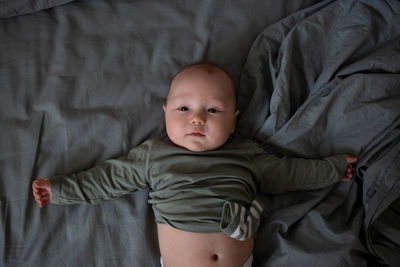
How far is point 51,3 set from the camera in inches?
50.8

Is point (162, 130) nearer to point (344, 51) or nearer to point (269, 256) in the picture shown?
point (269, 256)

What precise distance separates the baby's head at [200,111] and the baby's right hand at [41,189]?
43 centimetres

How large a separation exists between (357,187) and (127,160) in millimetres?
812

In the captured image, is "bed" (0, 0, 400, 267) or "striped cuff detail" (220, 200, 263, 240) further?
"bed" (0, 0, 400, 267)

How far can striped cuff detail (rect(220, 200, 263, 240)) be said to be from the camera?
1.02 m

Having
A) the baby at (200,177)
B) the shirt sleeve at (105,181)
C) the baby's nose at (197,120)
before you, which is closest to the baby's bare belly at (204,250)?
Answer: the baby at (200,177)

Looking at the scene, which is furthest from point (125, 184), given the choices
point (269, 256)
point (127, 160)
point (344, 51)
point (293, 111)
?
point (344, 51)

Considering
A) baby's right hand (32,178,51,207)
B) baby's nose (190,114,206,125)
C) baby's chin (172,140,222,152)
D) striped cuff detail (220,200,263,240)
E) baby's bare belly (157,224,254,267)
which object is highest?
baby's nose (190,114,206,125)

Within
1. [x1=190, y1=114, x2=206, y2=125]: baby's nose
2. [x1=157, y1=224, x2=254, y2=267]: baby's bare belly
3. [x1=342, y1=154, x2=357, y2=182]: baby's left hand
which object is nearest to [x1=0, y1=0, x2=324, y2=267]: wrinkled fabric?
[x1=157, y1=224, x2=254, y2=267]: baby's bare belly

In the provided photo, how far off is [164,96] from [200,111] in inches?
9.3

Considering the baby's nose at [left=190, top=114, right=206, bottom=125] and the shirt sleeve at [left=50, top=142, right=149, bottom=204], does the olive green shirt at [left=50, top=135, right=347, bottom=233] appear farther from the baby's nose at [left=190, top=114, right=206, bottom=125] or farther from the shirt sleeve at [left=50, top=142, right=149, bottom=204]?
the baby's nose at [left=190, top=114, right=206, bottom=125]

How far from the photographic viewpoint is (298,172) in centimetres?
118

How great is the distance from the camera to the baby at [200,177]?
3.55ft

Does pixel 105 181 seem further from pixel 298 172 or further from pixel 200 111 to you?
pixel 298 172
